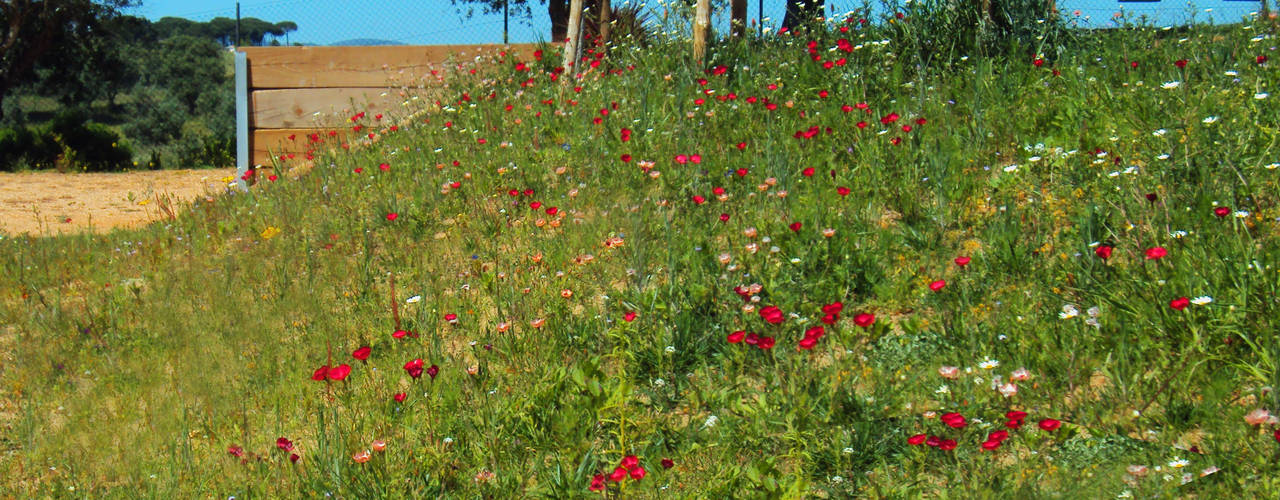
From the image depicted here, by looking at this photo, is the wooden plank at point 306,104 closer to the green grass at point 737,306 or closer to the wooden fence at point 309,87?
the wooden fence at point 309,87

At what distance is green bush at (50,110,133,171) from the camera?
19.2m

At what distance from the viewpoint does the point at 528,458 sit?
3.23 meters

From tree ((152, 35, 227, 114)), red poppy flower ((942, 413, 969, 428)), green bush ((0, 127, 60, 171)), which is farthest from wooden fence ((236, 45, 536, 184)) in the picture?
tree ((152, 35, 227, 114))

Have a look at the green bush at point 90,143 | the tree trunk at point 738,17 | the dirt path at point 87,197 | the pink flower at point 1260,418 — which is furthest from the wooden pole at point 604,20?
the green bush at point 90,143

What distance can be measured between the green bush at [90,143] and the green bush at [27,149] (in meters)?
0.27

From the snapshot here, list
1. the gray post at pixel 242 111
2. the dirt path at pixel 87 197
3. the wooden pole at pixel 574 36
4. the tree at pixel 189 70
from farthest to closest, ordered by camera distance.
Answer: the tree at pixel 189 70
the dirt path at pixel 87 197
the gray post at pixel 242 111
the wooden pole at pixel 574 36

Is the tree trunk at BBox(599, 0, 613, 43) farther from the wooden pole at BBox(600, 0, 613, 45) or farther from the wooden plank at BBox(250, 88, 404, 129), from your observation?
the wooden plank at BBox(250, 88, 404, 129)

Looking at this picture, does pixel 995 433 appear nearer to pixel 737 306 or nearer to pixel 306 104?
pixel 737 306

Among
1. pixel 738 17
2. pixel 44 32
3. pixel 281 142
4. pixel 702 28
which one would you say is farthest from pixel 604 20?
pixel 44 32

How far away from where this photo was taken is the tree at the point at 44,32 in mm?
20766

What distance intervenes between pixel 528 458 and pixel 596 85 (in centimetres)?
467

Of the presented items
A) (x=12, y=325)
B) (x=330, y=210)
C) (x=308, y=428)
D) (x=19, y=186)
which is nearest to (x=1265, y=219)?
(x=308, y=428)

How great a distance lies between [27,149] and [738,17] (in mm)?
16500

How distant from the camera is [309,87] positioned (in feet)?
31.0
